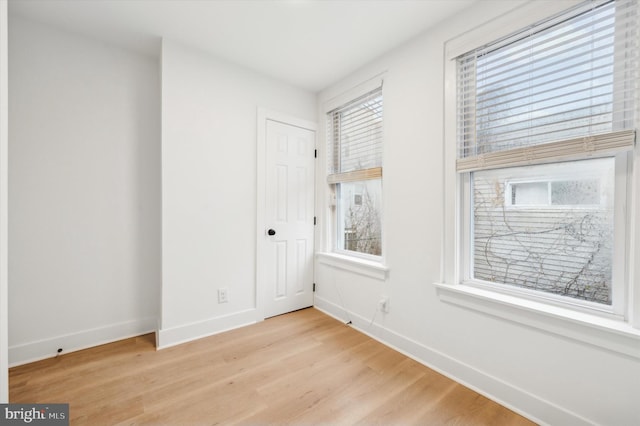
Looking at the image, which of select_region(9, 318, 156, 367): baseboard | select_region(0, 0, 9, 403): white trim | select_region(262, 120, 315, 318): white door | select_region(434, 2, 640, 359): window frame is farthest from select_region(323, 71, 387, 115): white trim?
select_region(9, 318, 156, 367): baseboard

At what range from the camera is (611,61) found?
53.9 inches

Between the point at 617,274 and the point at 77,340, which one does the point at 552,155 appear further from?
the point at 77,340

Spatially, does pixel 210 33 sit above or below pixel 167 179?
above

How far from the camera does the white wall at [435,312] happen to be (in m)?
1.36

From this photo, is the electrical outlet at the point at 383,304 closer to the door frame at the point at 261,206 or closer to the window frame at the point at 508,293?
the window frame at the point at 508,293

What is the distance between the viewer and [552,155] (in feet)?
4.90

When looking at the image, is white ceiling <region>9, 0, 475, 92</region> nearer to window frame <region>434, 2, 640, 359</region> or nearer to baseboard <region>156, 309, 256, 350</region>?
window frame <region>434, 2, 640, 359</region>

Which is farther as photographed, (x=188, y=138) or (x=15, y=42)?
(x=188, y=138)

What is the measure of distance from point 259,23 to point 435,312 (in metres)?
2.59

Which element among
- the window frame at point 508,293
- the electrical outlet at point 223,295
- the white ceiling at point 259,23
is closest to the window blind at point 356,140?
the white ceiling at point 259,23

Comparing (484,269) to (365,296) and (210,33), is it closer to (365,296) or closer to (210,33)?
(365,296)

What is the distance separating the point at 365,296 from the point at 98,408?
2042 millimetres

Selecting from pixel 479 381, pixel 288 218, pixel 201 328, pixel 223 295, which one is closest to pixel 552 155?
pixel 479 381

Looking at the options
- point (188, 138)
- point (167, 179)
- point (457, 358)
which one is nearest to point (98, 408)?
point (167, 179)
